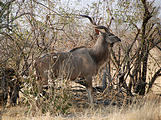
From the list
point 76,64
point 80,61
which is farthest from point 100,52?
point 76,64

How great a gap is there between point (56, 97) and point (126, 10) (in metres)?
4.30

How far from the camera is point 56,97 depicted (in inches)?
218

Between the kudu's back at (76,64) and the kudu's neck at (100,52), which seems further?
the kudu's neck at (100,52)

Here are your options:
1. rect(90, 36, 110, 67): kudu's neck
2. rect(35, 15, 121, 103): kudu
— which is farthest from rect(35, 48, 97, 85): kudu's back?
rect(90, 36, 110, 67): kudu's neck

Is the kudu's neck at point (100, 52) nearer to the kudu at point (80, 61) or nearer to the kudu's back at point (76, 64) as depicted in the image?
the kudu at point (80, 61)

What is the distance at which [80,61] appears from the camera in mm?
7008

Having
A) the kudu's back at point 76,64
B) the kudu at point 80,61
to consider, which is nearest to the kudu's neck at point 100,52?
the kudu at point 80,61

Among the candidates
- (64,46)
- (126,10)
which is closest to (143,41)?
(126,10)

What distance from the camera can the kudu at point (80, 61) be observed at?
6129 millimetres

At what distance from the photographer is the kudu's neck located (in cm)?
749

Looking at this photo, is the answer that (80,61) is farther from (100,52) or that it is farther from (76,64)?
(100,52)

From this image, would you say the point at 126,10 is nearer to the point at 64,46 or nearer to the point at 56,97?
the point at 64,46

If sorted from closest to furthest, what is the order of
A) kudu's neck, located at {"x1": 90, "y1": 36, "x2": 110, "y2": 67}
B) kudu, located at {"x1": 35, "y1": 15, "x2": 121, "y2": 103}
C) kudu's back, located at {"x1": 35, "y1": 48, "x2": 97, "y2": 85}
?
kudu, located at {"x1": 35, "y1": 15, "x2": 121, "y2": 103} → kudu's back, located at {"x1": 35, "y1": 48, "x2": 97, "y2": 85} → kudu's neck, located at {"x1": 90, "y1": 36, "x2": 110, "y2": 67}

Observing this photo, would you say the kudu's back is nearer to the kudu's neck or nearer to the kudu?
the kudu
